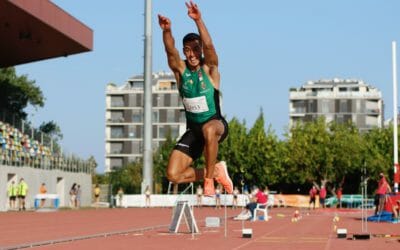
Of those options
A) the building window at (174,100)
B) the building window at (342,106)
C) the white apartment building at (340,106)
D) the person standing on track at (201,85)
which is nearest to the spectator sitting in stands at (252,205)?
the person standing on track at (201,85)

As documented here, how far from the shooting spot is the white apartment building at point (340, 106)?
148750 millimetres

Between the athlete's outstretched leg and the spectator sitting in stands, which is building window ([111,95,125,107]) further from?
the athlete's outstretched leg

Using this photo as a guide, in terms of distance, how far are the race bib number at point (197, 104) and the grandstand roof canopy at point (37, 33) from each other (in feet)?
101

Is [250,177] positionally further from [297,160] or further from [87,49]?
[87,49]

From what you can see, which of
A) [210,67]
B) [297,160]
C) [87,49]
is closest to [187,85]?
[210,67]

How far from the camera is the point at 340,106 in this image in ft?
492

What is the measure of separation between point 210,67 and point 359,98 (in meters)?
141

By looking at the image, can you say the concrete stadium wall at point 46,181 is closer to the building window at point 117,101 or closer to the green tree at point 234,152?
the green tree at point 234,152

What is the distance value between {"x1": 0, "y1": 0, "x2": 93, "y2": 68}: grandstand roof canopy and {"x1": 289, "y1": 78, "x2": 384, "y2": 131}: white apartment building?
326ft

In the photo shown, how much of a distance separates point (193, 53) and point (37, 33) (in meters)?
37.8

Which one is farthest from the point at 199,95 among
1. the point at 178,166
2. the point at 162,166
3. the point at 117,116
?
the point at 117,116

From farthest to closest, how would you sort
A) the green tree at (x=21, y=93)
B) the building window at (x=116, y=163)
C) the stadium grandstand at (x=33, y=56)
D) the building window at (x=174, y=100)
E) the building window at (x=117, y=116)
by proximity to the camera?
the building window at (x=117, y=116) < the building window at (x=116, y=163) < the building window at (x=174, y=100) < the green tree at (x=21, y=93) < the stadium grandstand at (x=33, y=56)

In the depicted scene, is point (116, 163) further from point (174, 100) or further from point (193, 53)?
point (193, 53)

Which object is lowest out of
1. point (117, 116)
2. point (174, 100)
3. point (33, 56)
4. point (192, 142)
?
point (192, 142)
